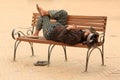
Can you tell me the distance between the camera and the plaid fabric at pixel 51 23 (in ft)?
25.7

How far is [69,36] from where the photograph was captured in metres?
7.34

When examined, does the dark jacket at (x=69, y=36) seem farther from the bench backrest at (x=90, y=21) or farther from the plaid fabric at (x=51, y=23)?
the bench backrest at (x=90, y=21)

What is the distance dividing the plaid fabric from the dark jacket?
27 cm

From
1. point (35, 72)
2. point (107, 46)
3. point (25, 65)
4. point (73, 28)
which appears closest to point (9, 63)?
point (25, 65)

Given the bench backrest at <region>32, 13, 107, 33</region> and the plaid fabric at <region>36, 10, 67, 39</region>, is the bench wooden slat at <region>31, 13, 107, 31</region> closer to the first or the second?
the bench backrest at <region>32, 13, 107, 33</region>

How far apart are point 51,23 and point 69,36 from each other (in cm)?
70

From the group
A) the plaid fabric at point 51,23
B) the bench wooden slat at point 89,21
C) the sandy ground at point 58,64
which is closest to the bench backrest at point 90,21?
the bench wooden slat at point 89,21

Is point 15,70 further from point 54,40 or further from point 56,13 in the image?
point 56,13

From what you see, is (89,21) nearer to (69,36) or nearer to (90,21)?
(90,21)

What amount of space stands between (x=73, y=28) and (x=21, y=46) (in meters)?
2.76

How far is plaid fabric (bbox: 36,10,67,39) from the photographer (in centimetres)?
784

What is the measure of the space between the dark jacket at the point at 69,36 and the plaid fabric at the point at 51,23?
0.88 feet

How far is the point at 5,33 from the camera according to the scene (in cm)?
1188

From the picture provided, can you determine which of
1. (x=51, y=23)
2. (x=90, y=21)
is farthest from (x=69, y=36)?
(x=90, y=21)
